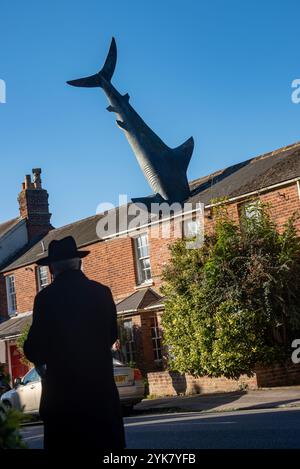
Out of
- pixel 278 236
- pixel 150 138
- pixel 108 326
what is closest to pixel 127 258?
pixel 150 138

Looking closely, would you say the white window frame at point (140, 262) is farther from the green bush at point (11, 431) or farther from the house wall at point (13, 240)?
the green bush at point (11, 431)

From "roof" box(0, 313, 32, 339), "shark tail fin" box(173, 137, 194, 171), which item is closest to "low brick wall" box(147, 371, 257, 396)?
"roof" box(0, 313, 32, 339)

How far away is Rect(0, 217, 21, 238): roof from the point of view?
34031mm

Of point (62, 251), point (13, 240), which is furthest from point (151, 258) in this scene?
point (62, 251)

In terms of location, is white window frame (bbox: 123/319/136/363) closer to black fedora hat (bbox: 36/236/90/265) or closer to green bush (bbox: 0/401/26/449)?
black fedora hat (bbox: 36/236/90/265)

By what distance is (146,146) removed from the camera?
26.6 metres

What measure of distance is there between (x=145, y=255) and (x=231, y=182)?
3.72 meters

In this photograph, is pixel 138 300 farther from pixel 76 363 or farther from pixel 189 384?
pixel 76 363

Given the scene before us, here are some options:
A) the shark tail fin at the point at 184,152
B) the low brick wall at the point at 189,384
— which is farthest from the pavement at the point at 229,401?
the shark tail fin at the point at 184,152

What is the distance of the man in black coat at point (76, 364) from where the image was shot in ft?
16.3

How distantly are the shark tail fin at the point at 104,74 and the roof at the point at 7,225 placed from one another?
10092 millimetres

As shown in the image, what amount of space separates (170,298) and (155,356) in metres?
3.86

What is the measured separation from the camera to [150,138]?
26.9 m
